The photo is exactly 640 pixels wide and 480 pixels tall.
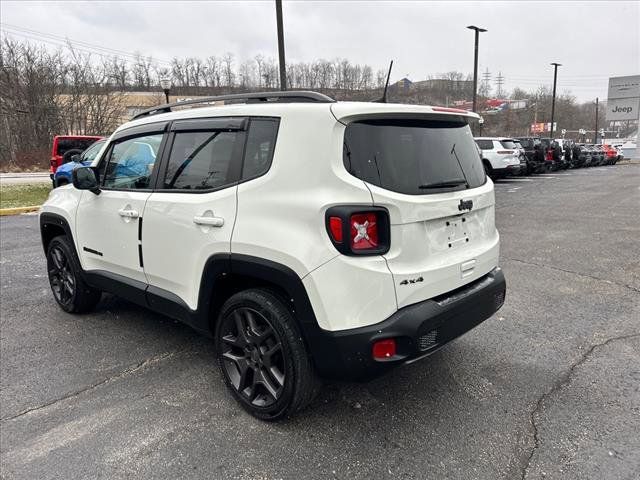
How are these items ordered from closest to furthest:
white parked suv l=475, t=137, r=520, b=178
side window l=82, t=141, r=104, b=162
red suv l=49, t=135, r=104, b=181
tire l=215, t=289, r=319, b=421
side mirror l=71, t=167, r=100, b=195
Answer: tire l=215, t=289, r=319, b=421, side mirror l=71, t=167, r=100, b=195, side window l=82, t=141, r=104, b=162, red suv l=49, t=135, r=104, b=181, white parked suv l=475, t=137, r=520, b=178

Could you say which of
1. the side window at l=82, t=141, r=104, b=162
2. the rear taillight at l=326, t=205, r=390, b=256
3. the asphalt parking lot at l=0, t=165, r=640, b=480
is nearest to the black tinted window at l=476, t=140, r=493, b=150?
the side window at l=82, t=141, r=104, b=162

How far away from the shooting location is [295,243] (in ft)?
7.75

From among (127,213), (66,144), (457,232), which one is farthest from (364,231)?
(66,144)

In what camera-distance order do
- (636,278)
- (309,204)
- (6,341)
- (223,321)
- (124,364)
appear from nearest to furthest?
(309,204)
(223,321)
(124,364)
(6,341)
(636,278)

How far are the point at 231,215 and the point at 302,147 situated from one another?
60 centimetres

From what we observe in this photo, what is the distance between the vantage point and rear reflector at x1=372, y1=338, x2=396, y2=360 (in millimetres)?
2291

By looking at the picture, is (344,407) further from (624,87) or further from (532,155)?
(624,87)

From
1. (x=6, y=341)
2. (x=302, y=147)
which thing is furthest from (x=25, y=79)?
(x=302, y=147)

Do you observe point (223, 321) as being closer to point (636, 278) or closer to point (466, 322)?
point (466, 322)

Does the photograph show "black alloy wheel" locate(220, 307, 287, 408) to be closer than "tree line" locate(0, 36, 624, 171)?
Yes

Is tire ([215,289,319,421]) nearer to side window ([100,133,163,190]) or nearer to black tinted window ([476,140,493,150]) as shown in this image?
side window ([100,133,163,190])

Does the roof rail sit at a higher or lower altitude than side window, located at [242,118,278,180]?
higher

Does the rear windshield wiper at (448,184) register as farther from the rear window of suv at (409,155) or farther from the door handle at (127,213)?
A: the door handle at (127,213)

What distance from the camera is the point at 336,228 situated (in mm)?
2252
